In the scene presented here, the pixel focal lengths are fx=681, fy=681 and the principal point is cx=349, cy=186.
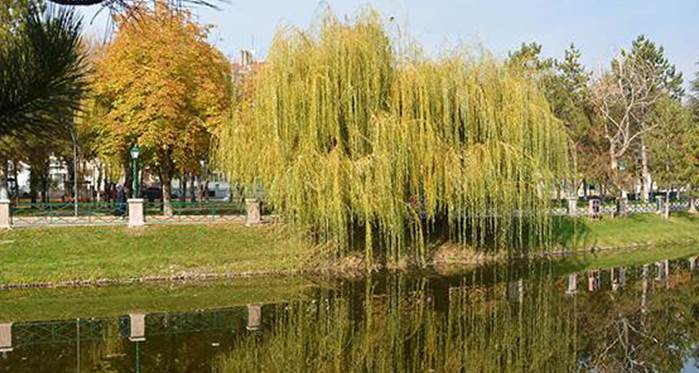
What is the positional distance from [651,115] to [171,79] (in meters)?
30.6

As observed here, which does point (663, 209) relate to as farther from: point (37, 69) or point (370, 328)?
point (37, 69)

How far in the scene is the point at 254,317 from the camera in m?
14.9

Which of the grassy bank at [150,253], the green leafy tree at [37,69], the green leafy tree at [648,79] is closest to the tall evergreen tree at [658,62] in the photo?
the green leafy tree at [648,79]

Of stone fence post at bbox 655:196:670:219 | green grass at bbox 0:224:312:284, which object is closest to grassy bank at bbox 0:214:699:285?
green grass at bbox 0:224:312:284

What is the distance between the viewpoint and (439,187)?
20141 millimetres

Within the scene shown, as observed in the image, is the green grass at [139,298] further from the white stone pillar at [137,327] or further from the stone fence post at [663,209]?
the stone fence post at [663,209]

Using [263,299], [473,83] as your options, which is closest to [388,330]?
[263,299]

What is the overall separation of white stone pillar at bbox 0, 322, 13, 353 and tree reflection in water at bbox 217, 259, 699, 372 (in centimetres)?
401

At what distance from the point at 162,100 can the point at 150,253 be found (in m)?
6.36

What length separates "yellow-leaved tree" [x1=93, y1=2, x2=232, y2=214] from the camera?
25078mm

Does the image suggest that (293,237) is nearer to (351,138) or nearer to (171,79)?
(351,138)

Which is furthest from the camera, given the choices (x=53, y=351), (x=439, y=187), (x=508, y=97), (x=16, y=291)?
(x=508, y=97)

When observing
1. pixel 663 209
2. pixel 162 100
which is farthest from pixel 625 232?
pixel 162 100

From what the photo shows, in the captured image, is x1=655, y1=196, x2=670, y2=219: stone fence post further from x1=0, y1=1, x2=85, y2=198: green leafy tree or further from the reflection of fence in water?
x1=0, y1=1, x2=85, y2=198: green leafy tree
